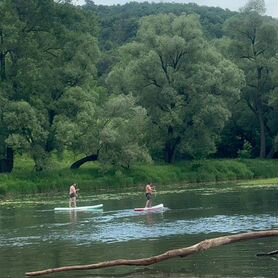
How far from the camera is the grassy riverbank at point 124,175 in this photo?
5962 centimetres

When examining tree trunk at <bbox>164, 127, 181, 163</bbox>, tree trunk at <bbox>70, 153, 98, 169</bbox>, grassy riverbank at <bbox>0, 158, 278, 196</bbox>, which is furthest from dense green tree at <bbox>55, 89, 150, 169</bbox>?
tree trunk at <bbox>164, 127, 181, 163</bbox>

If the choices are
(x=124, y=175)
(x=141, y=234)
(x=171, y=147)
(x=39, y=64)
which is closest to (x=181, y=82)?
(x=171, y=147)

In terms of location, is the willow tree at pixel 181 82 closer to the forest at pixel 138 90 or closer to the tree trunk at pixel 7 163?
the forest at pixel 138 90

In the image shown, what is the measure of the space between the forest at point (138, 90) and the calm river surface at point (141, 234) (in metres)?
15.6

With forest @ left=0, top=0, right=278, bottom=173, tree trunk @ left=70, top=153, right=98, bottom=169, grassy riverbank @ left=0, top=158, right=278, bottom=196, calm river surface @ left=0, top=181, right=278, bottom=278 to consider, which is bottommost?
calm river surface @ left=0, top=181, right=278, bottom=278

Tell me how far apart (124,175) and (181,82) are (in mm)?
11284

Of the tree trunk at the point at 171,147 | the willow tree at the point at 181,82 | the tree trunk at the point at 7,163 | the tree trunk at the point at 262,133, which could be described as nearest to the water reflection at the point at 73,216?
the tree trunk at the point at 7,163

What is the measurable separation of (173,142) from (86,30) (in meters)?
13.2

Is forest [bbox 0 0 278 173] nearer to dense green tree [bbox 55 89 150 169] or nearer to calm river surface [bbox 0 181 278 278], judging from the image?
dense green tree [bbox 55 89 150 169]

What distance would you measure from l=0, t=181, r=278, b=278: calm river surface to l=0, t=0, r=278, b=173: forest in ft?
51.3

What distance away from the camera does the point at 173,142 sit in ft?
243

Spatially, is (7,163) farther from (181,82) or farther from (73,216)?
(73,216)

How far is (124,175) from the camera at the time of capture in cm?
6538

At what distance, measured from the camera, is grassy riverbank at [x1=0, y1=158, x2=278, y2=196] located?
59.6 m
